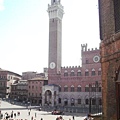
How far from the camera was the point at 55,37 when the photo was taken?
185 feet

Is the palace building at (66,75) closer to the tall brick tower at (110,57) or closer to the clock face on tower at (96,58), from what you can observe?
the clock face on tower at (96,58)

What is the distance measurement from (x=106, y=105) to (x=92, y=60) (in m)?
44.1

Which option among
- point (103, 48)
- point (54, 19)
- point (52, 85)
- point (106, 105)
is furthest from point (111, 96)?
point (54, 19)

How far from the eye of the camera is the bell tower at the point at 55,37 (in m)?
55.7

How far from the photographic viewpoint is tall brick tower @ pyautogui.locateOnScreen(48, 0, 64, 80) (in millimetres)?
55688

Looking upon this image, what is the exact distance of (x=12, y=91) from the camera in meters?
71.7

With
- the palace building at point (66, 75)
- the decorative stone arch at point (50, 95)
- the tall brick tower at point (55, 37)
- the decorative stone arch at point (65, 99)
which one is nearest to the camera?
the palace building at point (66, 75)

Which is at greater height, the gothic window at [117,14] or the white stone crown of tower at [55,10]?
the white stone crown of tower at [55,10]

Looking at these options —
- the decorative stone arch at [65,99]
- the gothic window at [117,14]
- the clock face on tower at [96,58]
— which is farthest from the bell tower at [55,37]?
the gothic window at [117,14]

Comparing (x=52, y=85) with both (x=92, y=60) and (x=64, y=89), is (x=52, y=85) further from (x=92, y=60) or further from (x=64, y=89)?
(x=92, y=60)

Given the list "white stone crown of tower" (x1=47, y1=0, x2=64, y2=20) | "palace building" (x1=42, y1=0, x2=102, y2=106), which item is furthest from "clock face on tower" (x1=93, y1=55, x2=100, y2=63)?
"white stone crown of tower" (x1=47, y1=0, x2=64, y2=20)

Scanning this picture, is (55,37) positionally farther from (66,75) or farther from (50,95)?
(50,95)

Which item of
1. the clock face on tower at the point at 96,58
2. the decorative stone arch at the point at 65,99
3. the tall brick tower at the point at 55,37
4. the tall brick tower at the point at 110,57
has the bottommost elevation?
the decorative stone arch at the point at 65,99

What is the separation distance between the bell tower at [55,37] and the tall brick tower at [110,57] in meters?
48.6
